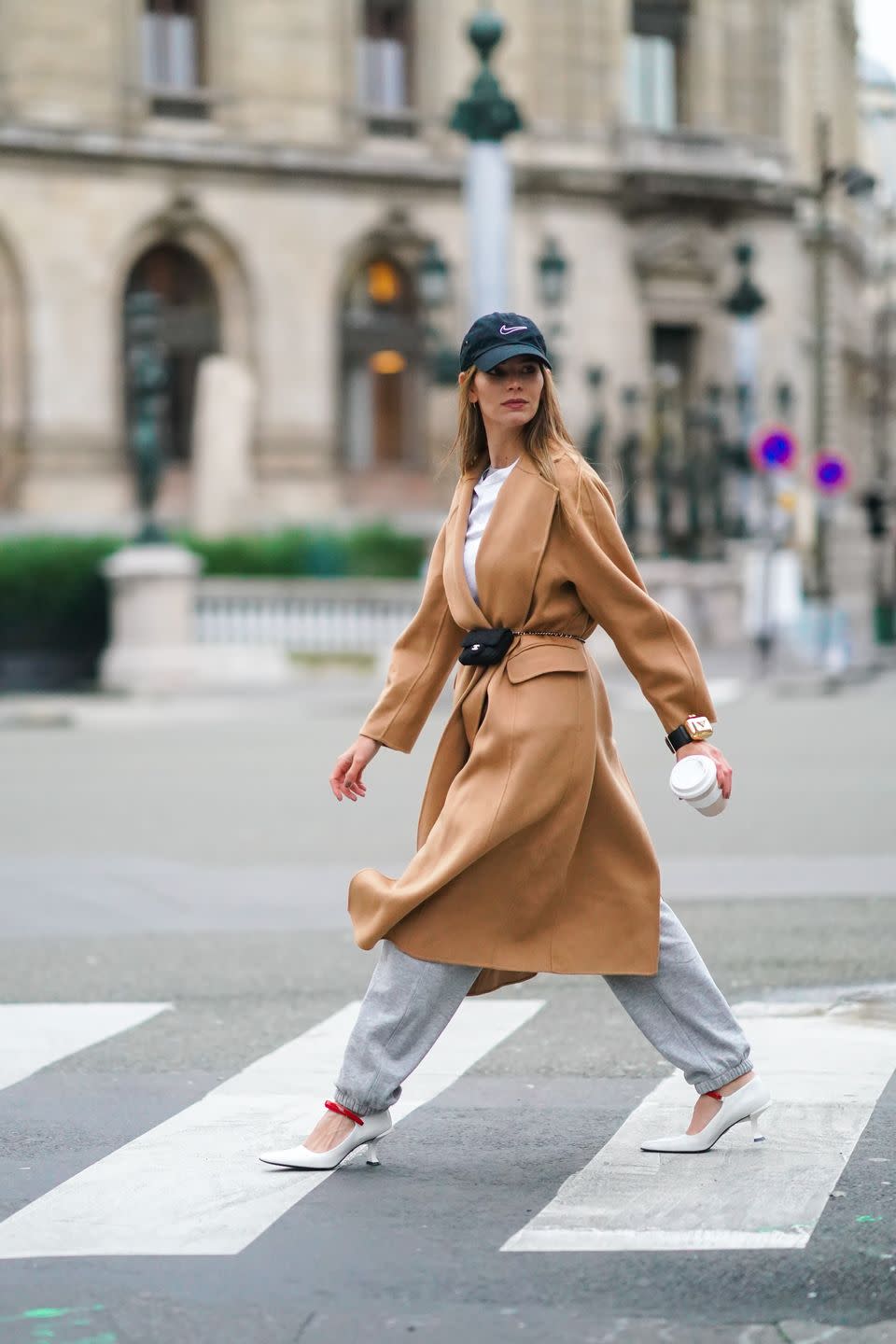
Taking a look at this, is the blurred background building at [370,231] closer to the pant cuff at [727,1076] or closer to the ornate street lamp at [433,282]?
the ornate street lamp at [433,282]

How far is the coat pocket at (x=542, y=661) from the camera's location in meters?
5.01

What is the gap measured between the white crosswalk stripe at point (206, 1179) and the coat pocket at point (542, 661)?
45.6 inches

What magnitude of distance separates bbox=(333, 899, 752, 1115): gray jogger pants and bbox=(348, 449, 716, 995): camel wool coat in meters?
0.08

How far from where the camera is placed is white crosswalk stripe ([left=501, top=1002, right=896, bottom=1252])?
4.53 metres

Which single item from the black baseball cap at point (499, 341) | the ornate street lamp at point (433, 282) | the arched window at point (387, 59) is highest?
the arched window at point (387, 59)

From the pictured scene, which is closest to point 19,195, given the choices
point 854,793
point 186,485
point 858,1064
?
point 186,485

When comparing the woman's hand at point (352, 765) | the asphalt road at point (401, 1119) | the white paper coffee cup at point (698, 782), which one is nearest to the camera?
the asphalt road at point (401, 1119)

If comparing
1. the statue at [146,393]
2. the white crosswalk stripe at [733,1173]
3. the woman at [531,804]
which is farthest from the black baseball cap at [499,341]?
the statue at [146,393]

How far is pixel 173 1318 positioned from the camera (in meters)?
4.06

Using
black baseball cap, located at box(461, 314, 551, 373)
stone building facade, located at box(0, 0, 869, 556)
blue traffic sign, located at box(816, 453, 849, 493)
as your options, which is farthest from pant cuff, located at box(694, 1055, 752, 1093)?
stone building facade, located at box(0, 0, 869, 556)

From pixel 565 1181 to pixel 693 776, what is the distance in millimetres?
916

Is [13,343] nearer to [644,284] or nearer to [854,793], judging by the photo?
[644,284]

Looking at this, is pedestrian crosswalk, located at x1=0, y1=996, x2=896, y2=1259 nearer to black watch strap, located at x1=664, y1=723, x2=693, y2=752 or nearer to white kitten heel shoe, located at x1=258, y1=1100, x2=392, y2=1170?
white kitten heel shoe, located at x1=258, y1=1100, x2=392, y2=1170

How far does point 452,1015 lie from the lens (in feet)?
16.5
